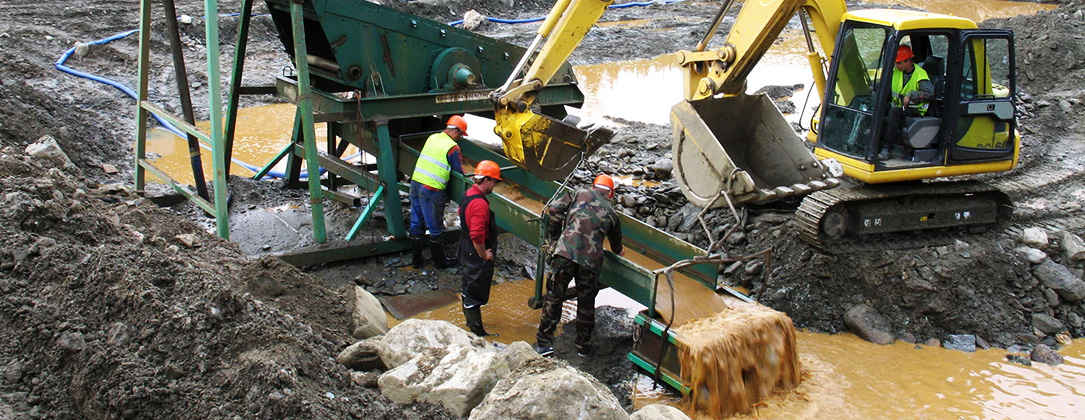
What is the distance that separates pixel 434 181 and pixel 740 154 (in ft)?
9.79

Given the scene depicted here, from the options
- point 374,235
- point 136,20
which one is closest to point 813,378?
point 374,235

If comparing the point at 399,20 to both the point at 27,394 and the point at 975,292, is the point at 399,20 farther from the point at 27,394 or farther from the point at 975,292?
the point at 975,292

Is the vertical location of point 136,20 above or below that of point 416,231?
above

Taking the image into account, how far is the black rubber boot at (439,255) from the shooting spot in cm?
789

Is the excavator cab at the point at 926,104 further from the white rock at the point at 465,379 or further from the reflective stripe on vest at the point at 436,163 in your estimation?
the white rock at the point at 465,379

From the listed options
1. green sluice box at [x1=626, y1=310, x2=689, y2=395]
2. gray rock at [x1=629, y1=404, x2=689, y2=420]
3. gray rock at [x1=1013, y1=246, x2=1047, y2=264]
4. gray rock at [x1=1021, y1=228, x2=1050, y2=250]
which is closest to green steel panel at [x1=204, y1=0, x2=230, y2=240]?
green sluice box at [x1=626, y1=310, x2=689, y2=395]

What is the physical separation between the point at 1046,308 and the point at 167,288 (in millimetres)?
7215

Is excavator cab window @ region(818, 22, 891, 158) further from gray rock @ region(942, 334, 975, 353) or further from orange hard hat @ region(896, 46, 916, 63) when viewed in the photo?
gray rock @ region(942, 334, 975, 353)

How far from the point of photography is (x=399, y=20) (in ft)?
26.6

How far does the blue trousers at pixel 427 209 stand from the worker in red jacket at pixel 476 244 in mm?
868

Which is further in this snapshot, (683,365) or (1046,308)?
(1046,308)

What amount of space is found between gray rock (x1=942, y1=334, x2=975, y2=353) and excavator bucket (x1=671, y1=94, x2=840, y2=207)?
1.66 meters

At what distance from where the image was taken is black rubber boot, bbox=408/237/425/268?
315 inches

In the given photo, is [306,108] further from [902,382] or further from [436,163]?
→ [902,382]
